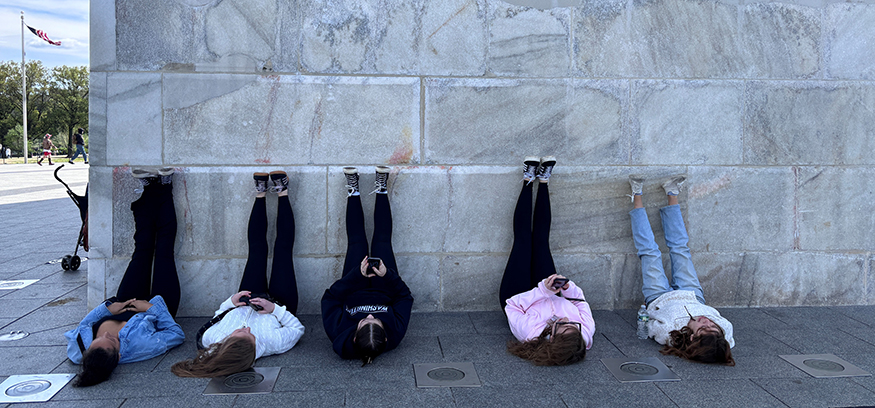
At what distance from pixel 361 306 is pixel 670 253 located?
3.11 metres

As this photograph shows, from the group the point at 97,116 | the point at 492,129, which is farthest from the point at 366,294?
the point at 97,116

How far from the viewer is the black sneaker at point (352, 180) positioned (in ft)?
16.4

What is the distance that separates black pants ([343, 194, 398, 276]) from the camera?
5.01 metres

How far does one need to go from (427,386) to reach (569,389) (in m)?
0.93

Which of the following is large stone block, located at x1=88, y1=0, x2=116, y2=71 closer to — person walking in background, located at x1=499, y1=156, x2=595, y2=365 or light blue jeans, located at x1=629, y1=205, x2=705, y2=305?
person walking in background, located at x1=499, y1=156, x2=595, y2=365

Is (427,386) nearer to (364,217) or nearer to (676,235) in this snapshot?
(364,217)

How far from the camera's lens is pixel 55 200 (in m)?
14.0

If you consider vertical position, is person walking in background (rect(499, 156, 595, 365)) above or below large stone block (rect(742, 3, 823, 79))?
below

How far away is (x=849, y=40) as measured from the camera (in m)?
5.54

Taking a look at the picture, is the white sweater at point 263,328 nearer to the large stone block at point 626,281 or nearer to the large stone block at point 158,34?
the large stone block at point 158,34

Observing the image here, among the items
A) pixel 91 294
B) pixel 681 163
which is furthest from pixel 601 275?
pixel 91 294

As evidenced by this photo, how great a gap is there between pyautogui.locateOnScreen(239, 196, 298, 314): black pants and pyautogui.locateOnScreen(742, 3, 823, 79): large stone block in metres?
4.82

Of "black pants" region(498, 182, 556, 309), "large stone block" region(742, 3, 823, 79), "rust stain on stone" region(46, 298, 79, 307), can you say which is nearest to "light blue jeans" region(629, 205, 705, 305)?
"black pants" region(498, 182, 556, 309)

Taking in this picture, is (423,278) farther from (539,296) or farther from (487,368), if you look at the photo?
(487,368)
